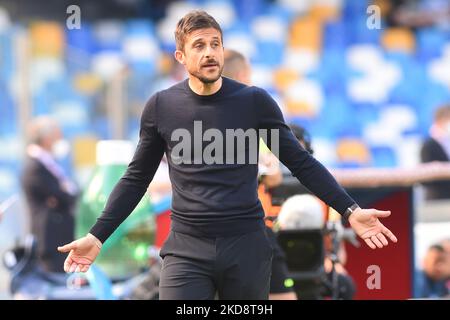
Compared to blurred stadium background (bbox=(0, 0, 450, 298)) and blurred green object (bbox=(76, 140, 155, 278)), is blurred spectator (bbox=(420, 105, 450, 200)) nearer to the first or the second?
blurred stadium background (bbox=(0, 0, 450, 298))

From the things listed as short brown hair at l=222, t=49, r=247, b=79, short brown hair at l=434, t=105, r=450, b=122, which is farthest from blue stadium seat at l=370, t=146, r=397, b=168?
short brown hair at l=222, t=49, r=247, b=79

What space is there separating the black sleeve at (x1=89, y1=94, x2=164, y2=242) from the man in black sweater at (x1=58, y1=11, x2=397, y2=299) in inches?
0.5

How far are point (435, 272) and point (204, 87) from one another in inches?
183

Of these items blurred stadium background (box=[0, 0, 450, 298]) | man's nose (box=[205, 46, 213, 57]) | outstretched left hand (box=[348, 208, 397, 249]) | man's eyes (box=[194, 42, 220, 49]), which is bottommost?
outstretched left hand (box=[348, 208, 397, 249])

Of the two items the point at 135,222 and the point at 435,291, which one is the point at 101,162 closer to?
the point at 135,222

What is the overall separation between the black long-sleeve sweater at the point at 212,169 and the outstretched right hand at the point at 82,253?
5 centimetres

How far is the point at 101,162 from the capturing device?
7535 mm

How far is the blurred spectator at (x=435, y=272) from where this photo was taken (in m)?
8.41

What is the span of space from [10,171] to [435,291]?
199 inches

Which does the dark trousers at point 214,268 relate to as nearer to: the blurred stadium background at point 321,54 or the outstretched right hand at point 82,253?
the outstretched right hand at point 82,253

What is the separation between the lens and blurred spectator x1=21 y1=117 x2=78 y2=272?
32.3 ft

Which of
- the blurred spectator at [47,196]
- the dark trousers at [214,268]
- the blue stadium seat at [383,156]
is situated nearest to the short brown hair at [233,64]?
the dark trousers at [214,268]

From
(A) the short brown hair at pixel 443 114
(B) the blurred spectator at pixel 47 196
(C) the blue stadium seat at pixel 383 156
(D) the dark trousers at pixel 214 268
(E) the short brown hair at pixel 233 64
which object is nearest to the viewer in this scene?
(D) the dark trousers at pixel 214 268

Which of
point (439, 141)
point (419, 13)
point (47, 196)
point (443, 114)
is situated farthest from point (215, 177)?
point (419, 13)
